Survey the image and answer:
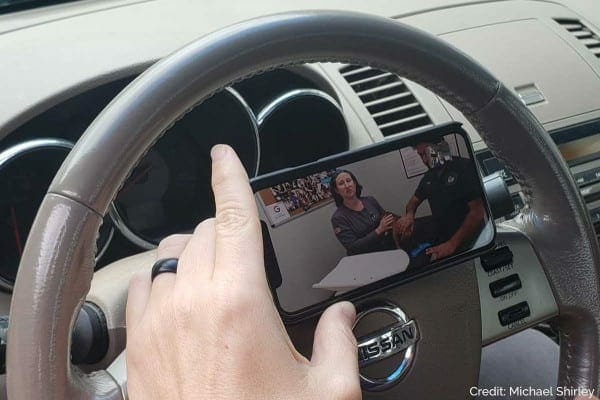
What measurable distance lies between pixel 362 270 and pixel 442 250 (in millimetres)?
117

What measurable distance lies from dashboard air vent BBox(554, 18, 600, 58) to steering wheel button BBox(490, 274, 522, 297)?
0.98 m

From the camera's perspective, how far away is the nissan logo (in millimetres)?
902

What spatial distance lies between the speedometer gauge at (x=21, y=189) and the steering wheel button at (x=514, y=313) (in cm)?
62

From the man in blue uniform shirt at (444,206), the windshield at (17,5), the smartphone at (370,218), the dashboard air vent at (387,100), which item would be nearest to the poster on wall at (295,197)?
the smartphone at (370,218)

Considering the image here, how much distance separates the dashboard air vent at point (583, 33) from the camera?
1.79 metres

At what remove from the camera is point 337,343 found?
0.72m

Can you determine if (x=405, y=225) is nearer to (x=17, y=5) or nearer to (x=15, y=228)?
(x=15, y=228)

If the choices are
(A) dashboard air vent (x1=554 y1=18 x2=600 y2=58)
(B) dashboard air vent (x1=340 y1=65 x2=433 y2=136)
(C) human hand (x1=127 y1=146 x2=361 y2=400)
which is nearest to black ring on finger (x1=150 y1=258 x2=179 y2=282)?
(C) human hand (x1=127 y1=146 x2=361 y2=400)

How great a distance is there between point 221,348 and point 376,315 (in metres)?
0.34

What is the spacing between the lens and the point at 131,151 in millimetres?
660

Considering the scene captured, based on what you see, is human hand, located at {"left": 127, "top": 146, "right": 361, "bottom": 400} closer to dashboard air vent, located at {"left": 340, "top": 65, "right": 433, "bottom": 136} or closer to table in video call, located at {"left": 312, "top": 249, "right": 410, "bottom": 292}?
table in video call, located at {"left": 312, "top": 249, "right": 410, "bottom": 292}

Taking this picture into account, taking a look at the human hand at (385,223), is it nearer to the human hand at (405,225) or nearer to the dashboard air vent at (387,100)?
the human hand at (405,225)

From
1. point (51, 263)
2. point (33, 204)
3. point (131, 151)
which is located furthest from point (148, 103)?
point (33, 204)

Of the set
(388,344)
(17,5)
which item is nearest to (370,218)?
(388,344)
